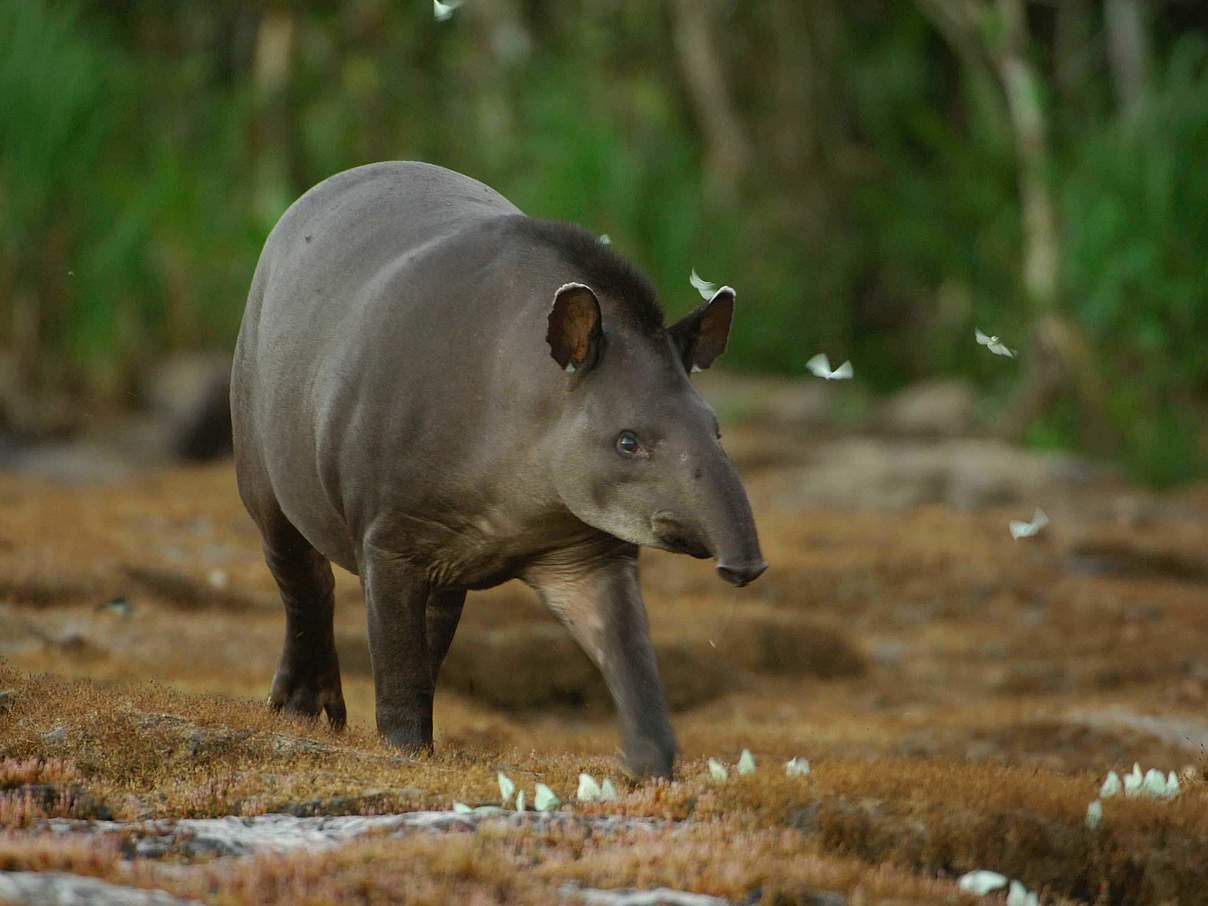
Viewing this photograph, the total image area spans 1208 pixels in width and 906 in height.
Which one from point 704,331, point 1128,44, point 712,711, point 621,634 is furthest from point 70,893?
point 1128,44

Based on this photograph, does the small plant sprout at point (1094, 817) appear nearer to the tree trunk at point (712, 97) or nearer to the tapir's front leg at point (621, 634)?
the tapir's front leg at point (621, 634)

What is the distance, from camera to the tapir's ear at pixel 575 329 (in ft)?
18.5

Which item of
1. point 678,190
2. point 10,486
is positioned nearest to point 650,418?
point 10,486

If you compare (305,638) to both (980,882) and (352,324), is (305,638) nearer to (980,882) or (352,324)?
(352,324)

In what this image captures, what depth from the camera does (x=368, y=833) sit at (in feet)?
16.1

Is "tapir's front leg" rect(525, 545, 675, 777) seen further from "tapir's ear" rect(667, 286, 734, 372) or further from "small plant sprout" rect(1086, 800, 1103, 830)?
"small plant sprout" rect(1086, 800, 1103, 830)

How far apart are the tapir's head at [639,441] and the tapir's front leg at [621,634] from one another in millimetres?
430

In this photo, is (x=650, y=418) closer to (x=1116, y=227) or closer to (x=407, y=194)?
(x=407, y=194)

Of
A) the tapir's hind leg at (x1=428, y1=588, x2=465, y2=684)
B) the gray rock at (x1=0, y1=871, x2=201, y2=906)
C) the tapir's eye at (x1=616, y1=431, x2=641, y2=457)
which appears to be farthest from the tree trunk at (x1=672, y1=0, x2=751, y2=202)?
the gray rock at (x1=0, y1=871, x2=201, y2=906)

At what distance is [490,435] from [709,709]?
15.5ft

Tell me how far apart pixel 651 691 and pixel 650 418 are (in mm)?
918

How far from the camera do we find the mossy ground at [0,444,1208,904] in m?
4.70

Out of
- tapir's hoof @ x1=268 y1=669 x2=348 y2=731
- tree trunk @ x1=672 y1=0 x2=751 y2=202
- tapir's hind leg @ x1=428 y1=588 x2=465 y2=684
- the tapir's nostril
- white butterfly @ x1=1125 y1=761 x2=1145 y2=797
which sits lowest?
tapir's hoof @ x1=268 y1=669 x2=348 y2=731

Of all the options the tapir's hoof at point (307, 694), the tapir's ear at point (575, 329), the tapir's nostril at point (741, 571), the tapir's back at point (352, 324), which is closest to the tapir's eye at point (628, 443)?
the tapir's ear at point (575, 329)
